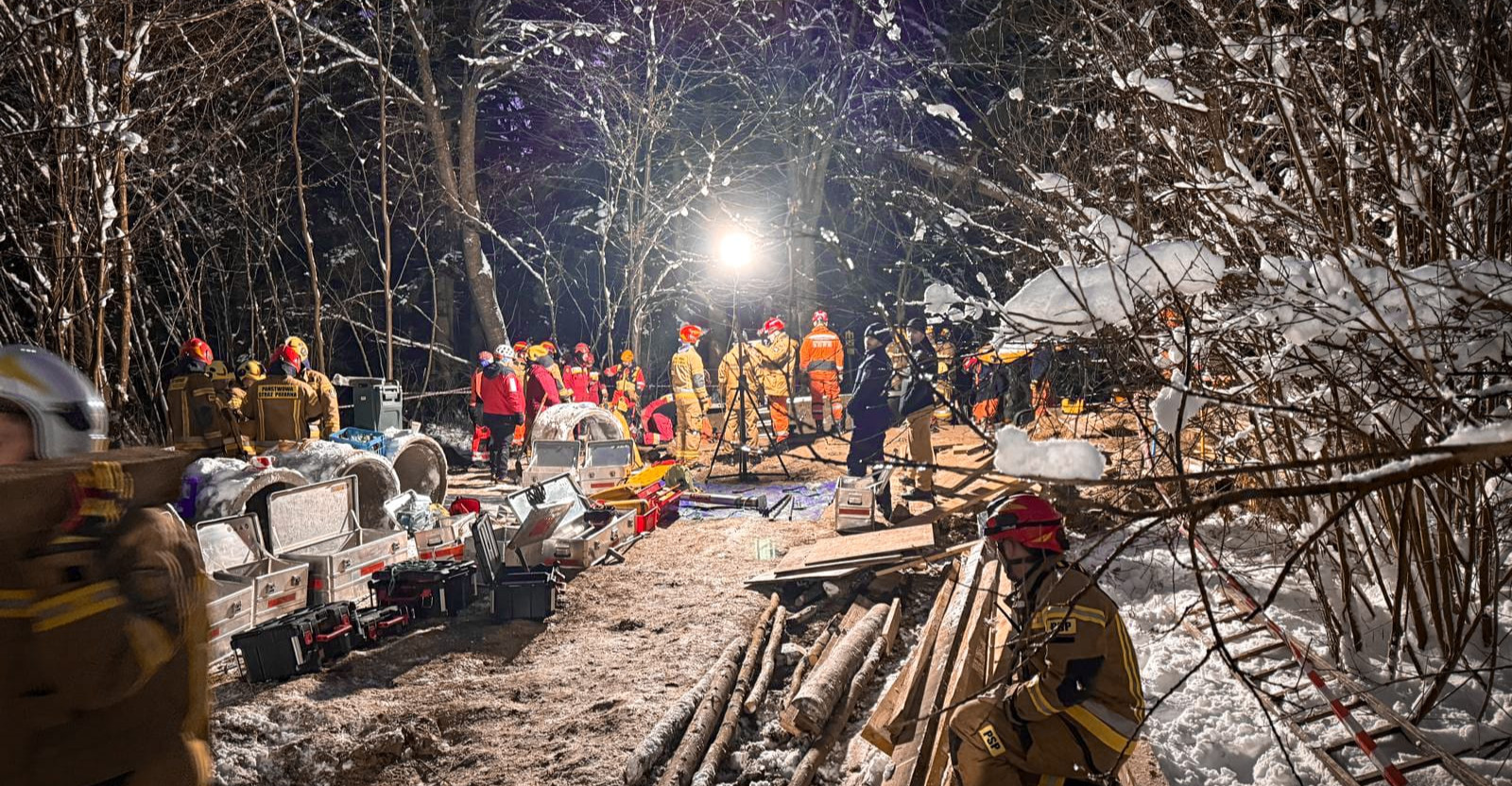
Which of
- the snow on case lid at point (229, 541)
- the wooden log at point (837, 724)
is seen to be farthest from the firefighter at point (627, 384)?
the wooden log at point (837, 724)

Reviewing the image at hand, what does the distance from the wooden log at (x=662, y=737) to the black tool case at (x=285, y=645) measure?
2846 millimetres

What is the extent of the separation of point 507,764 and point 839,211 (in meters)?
23.4

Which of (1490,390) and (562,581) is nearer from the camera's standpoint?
(1490,390)

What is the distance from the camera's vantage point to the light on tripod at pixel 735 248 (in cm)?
2314

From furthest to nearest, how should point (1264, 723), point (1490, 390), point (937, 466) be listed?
point (1264, 723), point (1490, 390), point (937, 466)

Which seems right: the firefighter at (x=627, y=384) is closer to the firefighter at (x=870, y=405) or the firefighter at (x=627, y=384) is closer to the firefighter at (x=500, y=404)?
the firefighter at (x=500, y=404)

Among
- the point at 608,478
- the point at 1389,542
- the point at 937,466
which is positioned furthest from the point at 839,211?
the point at 937,466

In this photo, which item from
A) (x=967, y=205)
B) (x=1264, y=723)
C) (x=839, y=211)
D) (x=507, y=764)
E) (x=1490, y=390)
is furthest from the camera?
(x=839, y=211)

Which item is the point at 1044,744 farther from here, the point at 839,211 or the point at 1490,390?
the point at 839,211

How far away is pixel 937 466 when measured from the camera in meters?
1.75

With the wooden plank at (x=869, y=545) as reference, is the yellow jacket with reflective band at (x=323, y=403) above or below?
above

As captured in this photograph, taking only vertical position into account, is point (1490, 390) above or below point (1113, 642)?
above

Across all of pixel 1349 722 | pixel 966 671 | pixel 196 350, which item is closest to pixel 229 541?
pixel 196 350

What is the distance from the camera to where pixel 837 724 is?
19.0 feet
